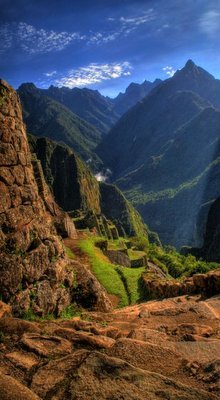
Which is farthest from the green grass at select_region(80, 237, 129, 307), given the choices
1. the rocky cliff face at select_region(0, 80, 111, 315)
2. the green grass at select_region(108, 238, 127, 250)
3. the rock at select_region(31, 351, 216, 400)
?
the rock at select_region(31, 351, 216, 400)

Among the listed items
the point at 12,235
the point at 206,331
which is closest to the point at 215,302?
the point at 206,331

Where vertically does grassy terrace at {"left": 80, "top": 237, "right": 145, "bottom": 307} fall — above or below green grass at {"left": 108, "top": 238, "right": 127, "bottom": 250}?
below

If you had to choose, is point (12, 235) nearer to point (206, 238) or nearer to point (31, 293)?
point (31, 293)

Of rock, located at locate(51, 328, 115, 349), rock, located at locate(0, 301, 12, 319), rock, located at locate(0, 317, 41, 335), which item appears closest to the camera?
rock, located at locate(51, 328, 115, 349)

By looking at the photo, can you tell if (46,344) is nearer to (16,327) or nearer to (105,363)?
(16,327)

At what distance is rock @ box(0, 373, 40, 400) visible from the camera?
792cm

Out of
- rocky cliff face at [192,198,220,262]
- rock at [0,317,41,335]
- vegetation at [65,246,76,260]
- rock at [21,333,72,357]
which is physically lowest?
rocky cliff face at [192,198,220,262]

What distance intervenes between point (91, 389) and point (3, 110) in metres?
17.1

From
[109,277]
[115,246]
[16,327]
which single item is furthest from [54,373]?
[115,246]

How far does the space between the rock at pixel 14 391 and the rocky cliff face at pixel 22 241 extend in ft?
29.9

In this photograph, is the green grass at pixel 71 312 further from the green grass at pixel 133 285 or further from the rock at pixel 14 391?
the rock at pixel 14 391

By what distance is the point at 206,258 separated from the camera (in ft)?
362

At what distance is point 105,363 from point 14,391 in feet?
7.10

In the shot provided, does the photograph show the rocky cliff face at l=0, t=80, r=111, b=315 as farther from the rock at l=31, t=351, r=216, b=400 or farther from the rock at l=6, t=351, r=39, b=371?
the rock at l=31, t=351, r=216, b=400
